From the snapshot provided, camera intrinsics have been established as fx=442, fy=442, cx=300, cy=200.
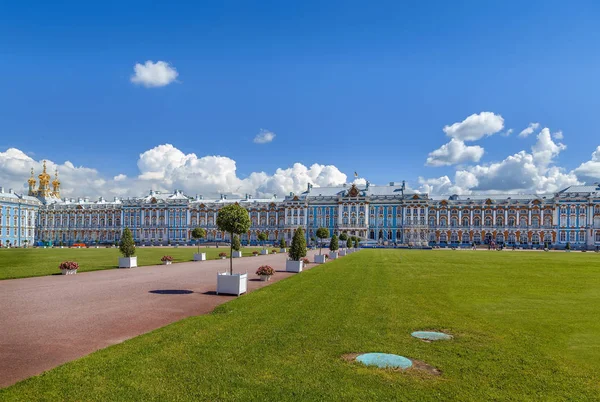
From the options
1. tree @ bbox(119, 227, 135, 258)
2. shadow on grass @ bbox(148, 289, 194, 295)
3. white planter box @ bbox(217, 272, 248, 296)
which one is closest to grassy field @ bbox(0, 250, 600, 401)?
white planter box @ bbox(217, 272, 248, 296)

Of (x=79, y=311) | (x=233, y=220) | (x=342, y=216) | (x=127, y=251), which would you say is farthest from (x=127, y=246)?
(x=342, y=216)

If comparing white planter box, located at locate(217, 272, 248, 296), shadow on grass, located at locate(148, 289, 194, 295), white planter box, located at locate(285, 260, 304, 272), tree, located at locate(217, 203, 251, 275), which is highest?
tree, located at locate(217, 203, 251, 275)

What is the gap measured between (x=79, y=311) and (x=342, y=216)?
327ft

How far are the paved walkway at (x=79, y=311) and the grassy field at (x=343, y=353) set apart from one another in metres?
0.92

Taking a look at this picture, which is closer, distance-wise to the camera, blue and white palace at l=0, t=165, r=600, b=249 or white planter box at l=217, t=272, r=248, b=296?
white planter box at l=217, t=272, r=248, b=296

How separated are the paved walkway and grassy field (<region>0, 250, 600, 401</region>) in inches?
36.1

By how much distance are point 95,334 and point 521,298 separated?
14.8m

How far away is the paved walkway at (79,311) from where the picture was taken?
30.5 ft

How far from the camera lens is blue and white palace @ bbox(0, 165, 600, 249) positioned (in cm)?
9950

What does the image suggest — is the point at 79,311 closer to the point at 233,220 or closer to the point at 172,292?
the point at 172,292

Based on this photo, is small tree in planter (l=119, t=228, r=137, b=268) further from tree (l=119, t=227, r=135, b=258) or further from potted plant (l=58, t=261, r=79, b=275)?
potted plant (l=58, t=261, r=79, b=275)

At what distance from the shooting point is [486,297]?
17172 mm

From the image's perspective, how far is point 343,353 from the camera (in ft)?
30.6

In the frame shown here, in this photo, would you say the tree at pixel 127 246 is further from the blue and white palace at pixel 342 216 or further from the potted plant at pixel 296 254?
the blue and white palace at pixel 342 216
